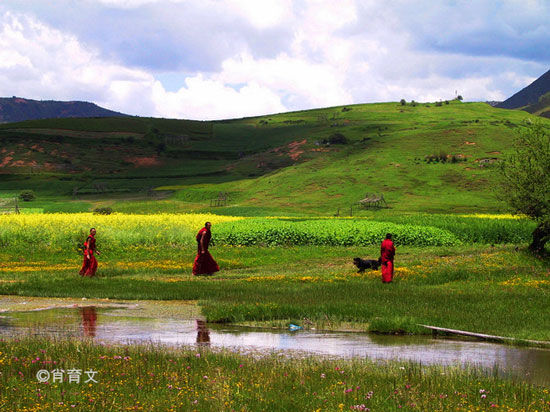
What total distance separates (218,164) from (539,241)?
14477cm

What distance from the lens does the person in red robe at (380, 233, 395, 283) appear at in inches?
1116

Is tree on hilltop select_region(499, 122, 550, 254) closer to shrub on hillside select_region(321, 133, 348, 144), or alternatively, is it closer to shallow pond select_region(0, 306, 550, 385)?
shallow pond select_region(0, 306, 550, 385)

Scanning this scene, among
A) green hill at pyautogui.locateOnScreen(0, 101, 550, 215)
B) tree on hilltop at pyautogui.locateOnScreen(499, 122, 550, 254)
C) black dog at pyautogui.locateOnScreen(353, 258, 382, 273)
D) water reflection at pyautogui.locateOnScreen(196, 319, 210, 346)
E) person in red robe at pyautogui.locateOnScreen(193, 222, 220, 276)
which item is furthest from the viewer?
green hill at pyautogui.locateOnScreen(0, 101, 550, 215)

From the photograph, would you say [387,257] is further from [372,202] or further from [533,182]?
[372,202]

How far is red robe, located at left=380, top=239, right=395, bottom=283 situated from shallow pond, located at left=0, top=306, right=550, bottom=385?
10.0 metres

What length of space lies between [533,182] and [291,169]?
9954cm

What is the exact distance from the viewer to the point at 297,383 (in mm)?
11742

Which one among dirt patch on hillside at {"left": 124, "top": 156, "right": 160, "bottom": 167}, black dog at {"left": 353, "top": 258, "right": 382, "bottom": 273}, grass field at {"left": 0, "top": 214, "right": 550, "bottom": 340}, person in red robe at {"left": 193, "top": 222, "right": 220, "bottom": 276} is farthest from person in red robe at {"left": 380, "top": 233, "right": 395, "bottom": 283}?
dirt patch on hillside at {"left": 124, "top": 156, "right": 160, "bottom": 167}

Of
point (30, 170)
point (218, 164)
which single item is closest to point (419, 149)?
point (218, 164)

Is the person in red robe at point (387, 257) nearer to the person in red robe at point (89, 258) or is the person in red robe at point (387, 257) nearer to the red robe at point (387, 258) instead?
the red robe at point (387, 258)

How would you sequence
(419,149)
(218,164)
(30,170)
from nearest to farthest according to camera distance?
(419,149) < (30,170) < (218,164)

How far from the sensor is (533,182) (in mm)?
38719

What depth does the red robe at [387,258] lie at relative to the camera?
93.0ft

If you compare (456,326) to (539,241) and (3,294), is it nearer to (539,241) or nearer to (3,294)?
(3,294)
